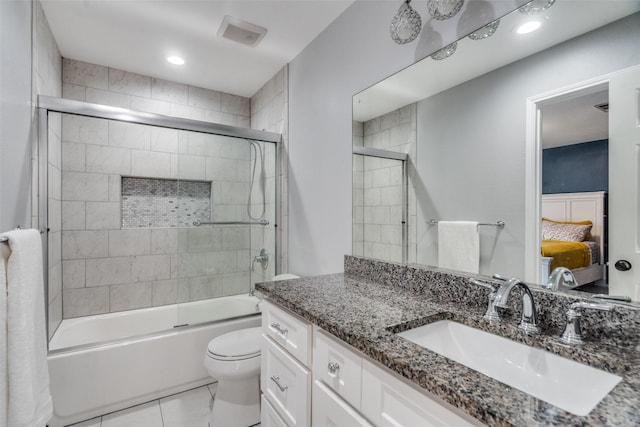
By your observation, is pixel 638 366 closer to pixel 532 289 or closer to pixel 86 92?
pixel 532 289

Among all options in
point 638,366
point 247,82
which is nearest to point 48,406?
point 638,366

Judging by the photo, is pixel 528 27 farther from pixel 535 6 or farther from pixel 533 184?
pixel 533 184

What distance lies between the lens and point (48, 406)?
1252 mm

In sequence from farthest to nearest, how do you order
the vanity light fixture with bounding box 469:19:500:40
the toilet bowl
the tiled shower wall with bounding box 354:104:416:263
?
the toilet bowl, the tiled shower wall with bounding box 354:104:416:263, the vanity light fixture with bounding box 469:19:500:40

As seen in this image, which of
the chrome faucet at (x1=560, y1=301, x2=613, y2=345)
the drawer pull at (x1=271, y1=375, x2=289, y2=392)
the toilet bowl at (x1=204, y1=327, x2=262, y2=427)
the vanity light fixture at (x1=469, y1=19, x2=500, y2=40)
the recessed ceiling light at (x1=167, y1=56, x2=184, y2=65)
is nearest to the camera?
the chrome faucet at (x1=560, y1=301, x2=613, y2=345)

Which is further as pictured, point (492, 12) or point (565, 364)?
point (492, 12)

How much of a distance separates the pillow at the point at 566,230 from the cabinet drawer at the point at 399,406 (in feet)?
2.26

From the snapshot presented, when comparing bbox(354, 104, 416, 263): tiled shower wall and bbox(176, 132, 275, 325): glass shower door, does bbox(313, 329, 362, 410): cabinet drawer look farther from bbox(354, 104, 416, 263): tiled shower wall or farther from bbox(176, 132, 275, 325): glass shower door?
bbox(176, 132, 275, 325): glass shower door

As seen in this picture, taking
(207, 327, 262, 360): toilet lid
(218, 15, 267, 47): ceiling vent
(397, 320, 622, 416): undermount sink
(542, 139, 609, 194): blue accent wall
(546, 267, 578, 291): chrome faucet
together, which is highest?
(218, 15, 267, 47): ceiling vent

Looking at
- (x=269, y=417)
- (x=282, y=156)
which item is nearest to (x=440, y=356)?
(x=269, y=417)

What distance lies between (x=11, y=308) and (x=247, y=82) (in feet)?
8.25

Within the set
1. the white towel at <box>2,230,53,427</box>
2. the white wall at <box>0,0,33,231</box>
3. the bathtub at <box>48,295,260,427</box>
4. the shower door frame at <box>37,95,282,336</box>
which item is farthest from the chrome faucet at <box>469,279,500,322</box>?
the shower door frame at <box>37,95,282,336</box>

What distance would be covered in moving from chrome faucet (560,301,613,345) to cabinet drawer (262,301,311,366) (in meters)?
0.76

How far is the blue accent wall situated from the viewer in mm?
874
